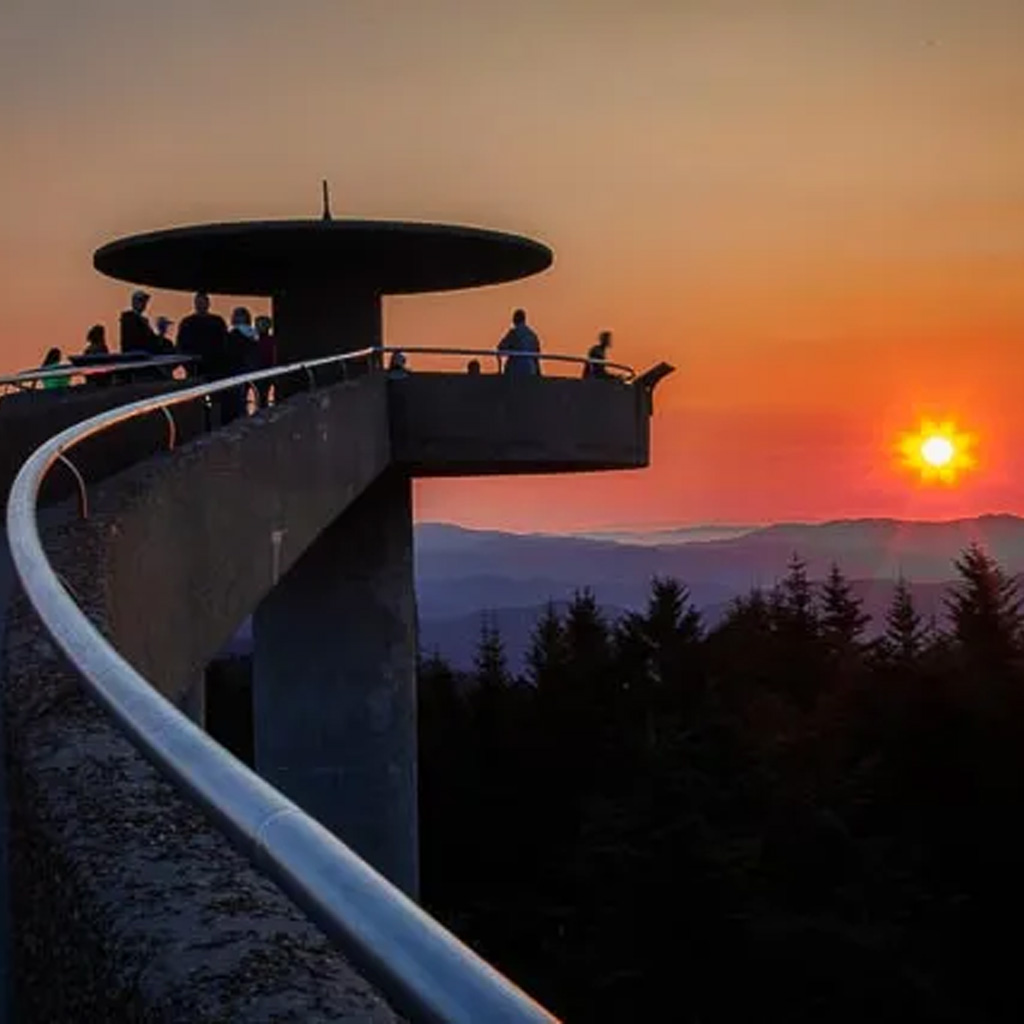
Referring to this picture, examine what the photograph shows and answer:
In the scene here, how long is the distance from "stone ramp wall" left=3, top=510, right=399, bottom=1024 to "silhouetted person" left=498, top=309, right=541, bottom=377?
16753mm

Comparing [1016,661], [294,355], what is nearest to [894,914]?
[1016,661]

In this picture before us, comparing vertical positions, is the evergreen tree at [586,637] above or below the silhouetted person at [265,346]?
below

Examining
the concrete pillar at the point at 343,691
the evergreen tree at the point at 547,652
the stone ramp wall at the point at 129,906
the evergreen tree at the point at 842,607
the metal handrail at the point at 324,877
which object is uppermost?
the metal handrail at the point at 324,877

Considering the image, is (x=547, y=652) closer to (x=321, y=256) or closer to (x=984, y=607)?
(x=984, y=607)

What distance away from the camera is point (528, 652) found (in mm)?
54312

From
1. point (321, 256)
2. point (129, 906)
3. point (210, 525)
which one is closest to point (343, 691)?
point (321, 256)

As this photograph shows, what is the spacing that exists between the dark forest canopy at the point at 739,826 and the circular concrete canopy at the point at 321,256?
1405cm

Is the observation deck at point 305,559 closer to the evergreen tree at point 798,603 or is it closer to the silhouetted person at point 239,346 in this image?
the silhouetted person at point 239,346

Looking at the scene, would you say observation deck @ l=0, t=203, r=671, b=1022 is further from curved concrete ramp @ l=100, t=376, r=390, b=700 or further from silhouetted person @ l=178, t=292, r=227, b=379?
silhouetted person @ l=178, t=292, r=227, b=379

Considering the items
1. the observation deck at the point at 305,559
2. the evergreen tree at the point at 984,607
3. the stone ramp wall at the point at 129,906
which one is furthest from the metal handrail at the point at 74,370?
the evergreen tree at the point at 984,607

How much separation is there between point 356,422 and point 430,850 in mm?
26580

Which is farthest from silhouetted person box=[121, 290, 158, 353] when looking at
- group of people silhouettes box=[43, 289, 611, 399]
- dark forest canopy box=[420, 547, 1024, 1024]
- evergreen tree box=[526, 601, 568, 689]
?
evergreen tree box=[526, 601, 568, 689]

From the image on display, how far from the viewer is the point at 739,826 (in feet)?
125

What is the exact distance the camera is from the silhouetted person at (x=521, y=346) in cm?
2123
